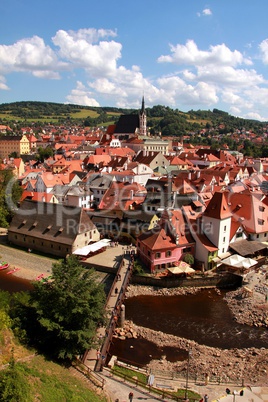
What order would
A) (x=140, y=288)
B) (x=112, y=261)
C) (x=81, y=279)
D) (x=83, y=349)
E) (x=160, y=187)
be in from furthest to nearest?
1. (x=160, y=187)
2. (x=112, y=261)
3. (x=140, y=288)
4. (x=81, y=279)
5. (x=83, y=349)

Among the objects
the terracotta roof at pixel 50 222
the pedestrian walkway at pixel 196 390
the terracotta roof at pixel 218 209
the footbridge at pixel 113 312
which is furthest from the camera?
the terracotta roof at pixel 50 222

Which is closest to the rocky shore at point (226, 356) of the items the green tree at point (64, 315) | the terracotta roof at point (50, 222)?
the green tree at point (64, 315)

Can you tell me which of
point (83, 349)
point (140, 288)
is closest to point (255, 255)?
point (140, 288)

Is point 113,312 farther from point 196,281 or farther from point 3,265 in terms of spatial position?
point 3,265

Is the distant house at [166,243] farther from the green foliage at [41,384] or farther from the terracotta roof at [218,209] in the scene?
the green foliage at [41,384]

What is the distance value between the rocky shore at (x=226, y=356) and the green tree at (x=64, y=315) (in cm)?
546

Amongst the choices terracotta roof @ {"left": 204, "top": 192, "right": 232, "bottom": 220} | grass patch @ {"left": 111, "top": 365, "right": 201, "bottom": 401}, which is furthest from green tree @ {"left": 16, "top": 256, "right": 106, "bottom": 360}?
terracotta roof @ {"left": 204, "top": 192, "right": 232, "bottom": 220}

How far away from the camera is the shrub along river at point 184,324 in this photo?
917 inches

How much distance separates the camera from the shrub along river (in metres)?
23.3

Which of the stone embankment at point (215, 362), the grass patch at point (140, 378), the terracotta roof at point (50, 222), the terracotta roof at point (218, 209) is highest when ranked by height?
the terracotta roof at point (218, 209)

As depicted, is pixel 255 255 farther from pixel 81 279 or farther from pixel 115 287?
pixel 81 279

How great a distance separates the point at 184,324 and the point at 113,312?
569 centimetres

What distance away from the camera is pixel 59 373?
16859 millimetres

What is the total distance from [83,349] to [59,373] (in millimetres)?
2517
